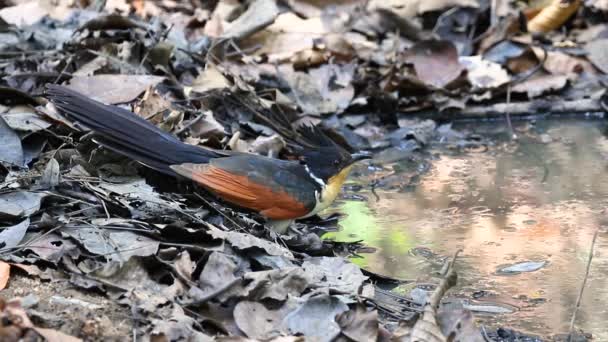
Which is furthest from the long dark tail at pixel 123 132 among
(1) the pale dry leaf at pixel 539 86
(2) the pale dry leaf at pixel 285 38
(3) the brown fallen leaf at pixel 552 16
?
(3) the brown fallen leaf at pixel 552 16

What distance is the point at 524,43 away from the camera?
719 centimetres

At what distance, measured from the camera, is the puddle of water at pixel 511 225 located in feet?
12.5

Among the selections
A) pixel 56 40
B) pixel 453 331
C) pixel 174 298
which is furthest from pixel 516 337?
pixel 56 40

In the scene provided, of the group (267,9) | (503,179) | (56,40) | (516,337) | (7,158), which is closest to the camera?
(516,337)

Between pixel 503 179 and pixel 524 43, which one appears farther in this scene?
pixel 524 43

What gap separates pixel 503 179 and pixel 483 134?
3.27 ft

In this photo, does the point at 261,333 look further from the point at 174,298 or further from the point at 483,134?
the point at 483,134

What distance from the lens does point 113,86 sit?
5.41 metres

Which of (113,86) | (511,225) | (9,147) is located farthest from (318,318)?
(113,86)

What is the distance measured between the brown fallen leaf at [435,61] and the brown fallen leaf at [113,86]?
219cm

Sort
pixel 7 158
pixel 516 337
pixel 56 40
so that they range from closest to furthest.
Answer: pixel 516 337 < pixel 7 158 < pixel 56 40

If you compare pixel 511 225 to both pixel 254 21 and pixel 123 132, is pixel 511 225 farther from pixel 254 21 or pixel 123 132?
pixel 254 21

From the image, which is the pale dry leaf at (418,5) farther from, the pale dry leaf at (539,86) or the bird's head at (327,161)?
the bird's head at (327,161)

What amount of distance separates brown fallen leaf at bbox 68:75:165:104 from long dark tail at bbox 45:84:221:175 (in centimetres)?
102
